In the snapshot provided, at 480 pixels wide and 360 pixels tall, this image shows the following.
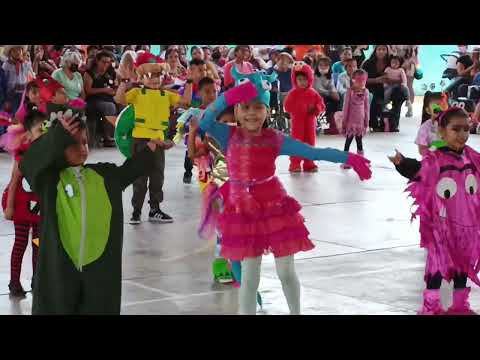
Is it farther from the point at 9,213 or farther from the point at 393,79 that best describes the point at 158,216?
the point at 393,79

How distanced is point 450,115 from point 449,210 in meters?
0.65

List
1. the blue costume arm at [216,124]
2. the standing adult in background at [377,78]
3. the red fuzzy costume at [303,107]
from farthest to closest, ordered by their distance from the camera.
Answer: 1. the standing adult in background at [377,78]
2. the red fuzzy costume at [303,107]
3. the blue costume arm at [216,124]

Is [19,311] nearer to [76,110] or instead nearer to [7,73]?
[76,110]

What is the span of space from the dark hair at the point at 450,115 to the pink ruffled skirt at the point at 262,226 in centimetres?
132

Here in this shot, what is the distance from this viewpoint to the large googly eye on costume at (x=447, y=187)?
A: 665cm

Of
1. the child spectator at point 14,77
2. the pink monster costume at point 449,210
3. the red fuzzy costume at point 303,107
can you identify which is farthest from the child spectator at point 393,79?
the pink monster costume at point 449,210

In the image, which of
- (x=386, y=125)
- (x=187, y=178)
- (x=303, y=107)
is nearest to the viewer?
(x=187, y=178)

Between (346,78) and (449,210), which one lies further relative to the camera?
(346,78)

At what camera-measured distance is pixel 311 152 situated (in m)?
6.18

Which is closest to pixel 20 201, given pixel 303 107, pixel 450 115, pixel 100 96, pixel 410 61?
pixel 450 115

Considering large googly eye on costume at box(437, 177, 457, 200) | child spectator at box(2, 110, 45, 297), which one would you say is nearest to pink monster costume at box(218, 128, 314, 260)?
large googly eye on costume at box(437, 177, 457, 200)

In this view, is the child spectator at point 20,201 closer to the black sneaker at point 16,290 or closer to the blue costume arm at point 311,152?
the black sneaker at point 16,290

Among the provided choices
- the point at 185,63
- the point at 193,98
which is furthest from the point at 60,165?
the point at 185,63
